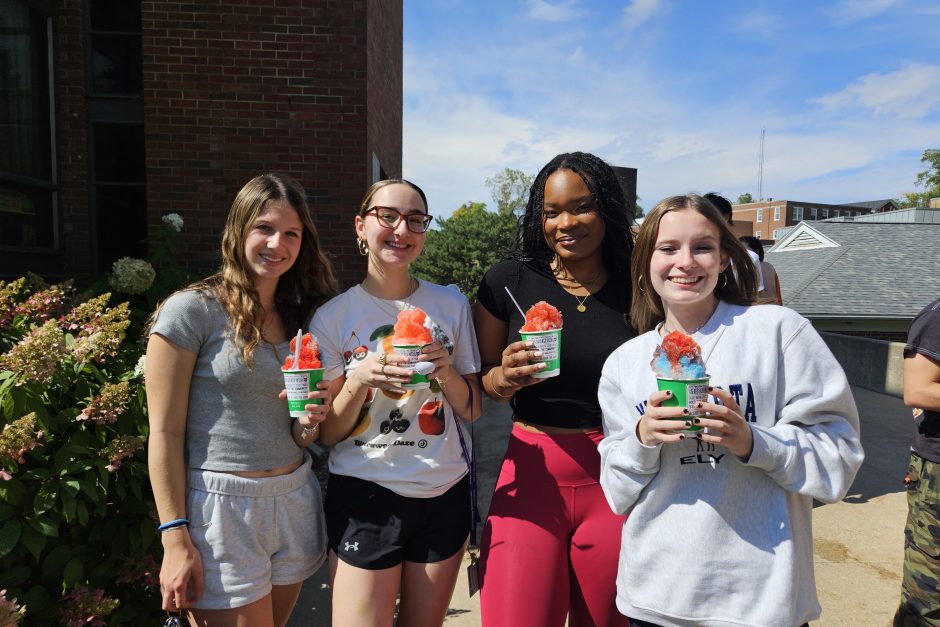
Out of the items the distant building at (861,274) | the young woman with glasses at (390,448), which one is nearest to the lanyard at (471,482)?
the young woman with glasses at (390,448)

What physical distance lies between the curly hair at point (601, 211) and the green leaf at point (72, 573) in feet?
7.46

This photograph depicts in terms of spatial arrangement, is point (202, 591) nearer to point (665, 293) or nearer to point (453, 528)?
point (453, 528)

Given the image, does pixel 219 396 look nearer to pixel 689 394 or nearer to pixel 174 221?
pixel 689 394

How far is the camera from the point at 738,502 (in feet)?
5.56

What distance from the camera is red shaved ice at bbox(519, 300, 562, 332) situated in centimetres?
216

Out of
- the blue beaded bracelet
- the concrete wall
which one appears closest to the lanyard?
the blue beaded bracelet

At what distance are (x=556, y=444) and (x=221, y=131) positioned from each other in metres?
5.75

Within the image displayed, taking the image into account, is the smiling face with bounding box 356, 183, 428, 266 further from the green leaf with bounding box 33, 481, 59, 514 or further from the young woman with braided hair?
the green leaf with bounding box 33, 481, 59, 514

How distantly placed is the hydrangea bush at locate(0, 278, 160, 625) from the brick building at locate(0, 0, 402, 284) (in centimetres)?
400

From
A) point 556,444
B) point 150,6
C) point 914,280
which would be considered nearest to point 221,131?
point 150,6

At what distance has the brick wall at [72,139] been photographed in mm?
6188

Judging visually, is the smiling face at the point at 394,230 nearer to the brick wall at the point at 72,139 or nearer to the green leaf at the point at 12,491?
the green leaf at the point at 12,491

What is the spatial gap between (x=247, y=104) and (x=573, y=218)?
527 cm

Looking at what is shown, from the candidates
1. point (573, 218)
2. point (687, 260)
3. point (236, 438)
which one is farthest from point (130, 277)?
point (687, 260)
